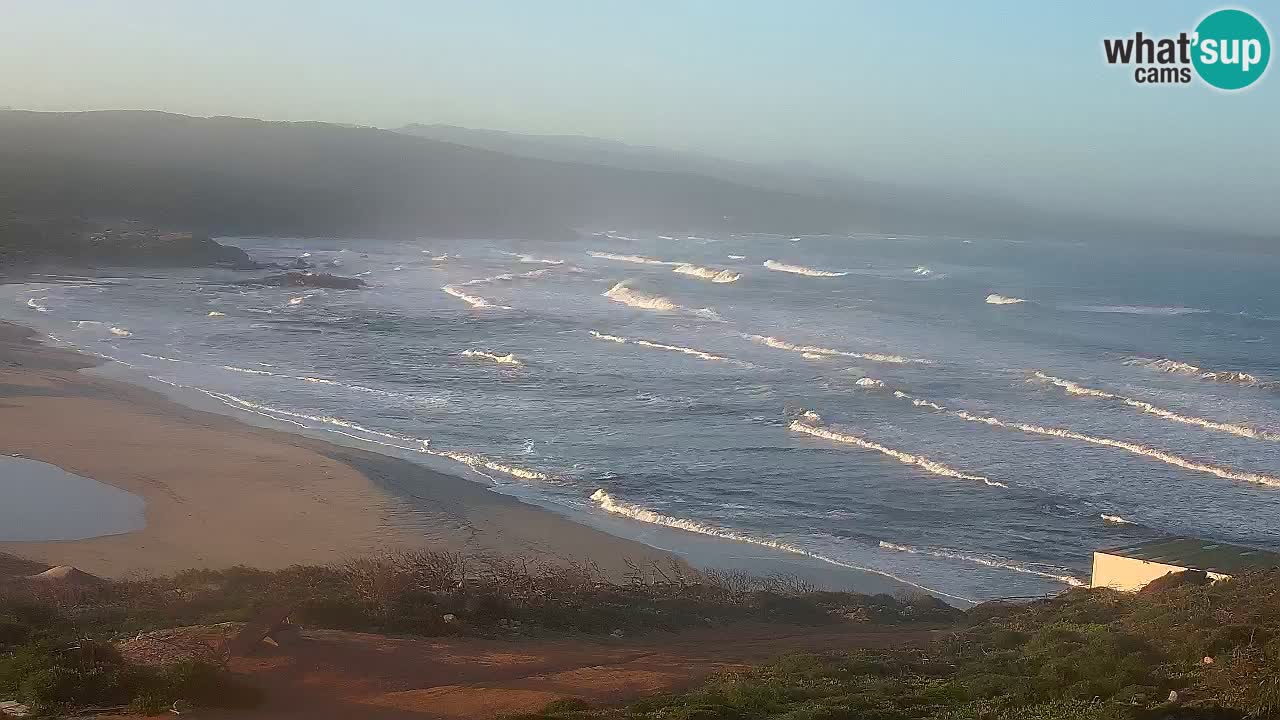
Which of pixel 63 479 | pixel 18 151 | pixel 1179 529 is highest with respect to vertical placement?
pixel 18 151

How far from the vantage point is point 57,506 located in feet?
60.3

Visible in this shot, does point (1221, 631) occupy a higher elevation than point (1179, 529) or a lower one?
higher

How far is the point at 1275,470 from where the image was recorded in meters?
24.0

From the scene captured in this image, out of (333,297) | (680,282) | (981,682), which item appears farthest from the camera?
(680,282)

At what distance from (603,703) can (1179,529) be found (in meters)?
13.9

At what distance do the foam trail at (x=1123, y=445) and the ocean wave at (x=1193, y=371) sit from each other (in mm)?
10992

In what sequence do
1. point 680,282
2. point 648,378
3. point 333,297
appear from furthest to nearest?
1. point 680,282
2. point 333,297
3. point 648,378

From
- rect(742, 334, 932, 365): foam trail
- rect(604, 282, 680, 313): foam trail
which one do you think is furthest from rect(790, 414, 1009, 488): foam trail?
rect(604, 282, 680, 313): foam trail

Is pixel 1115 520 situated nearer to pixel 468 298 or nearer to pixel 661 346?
pixel 661 346

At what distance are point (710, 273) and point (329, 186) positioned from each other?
5937 centimetres

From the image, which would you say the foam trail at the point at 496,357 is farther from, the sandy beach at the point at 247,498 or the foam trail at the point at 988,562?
the foam trail at the point at 988,562

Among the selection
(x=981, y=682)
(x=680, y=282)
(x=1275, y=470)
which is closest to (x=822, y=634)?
(x=981, y=682)

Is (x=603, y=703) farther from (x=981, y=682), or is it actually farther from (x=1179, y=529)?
(x=1179, y=529)

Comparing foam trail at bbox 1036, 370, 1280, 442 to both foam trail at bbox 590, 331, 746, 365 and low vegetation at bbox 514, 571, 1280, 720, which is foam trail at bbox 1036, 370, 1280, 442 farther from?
low vegetation at bbox 514, 571, 1280, 720
